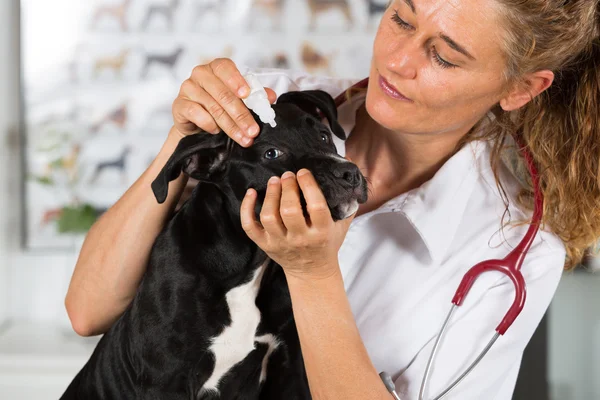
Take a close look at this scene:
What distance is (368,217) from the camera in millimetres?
1559

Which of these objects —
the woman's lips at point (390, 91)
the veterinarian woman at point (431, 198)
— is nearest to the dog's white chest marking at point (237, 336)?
the veterinarian woman at point (431, 198)

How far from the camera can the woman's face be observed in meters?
1.37


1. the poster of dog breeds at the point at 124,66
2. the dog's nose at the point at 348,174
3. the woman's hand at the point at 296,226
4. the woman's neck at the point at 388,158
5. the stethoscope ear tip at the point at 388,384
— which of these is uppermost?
the dog's nose at the point at 348,174

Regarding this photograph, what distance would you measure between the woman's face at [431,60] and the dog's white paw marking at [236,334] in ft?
1.43

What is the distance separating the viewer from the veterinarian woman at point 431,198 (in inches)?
50.5

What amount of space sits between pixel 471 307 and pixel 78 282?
82 centimetres

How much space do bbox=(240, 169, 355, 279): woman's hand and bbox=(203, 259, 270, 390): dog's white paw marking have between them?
0.52 feet

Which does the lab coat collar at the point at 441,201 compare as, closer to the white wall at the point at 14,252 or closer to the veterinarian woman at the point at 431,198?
the veterinarian woman at the point at 431,198

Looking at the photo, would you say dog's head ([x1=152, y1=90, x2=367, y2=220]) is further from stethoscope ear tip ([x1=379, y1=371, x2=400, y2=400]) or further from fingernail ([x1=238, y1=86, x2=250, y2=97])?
stethoscope ear tip ([x1=379, y1=371, x2=400, y2=400])

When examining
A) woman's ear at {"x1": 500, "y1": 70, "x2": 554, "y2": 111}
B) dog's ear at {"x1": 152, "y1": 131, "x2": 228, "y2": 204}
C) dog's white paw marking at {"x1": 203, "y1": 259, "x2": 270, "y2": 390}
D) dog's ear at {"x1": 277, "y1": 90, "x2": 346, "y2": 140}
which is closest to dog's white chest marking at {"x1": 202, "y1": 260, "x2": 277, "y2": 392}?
dog's white paw marking at {"x1": 203, "y1": 259, "x2": 270, "y2": 390}

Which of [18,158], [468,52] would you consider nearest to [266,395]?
[468,52]

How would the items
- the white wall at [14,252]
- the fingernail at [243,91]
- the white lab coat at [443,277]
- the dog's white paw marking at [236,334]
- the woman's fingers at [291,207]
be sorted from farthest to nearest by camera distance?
the white wall at [14,252], the white lab coat at [443,277], the dog's white paw marking at [236,334], the fingernail at [243,91], the woman's fingers at [291,207]

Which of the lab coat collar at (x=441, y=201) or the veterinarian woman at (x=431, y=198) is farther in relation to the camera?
the lab coat collar at (x=441, y=201)

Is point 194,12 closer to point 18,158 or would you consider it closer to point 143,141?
point 143,141
